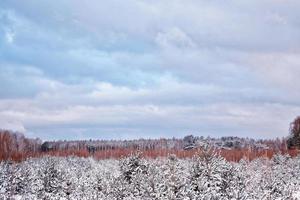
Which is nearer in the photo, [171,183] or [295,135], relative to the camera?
[171,183]

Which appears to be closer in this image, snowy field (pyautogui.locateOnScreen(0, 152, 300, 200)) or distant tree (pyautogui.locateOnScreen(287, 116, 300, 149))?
snowy field (pyautogui.locateOnScreen(0, 152, 300, 200))

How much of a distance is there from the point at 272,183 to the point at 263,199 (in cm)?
629

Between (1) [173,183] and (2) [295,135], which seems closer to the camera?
(1) [173,183]

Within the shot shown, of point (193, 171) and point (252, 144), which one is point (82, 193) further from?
point (252, 144)

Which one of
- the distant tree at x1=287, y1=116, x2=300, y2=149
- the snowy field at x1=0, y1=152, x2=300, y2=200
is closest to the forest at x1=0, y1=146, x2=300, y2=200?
the snowy field at x1=0, y1=152, x2=300, y2=200

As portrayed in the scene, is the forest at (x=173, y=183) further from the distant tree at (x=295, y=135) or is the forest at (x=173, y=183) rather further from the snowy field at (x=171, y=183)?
the distant tree at (x=295, y=135)

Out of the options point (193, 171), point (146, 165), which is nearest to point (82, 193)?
point (146, 165)

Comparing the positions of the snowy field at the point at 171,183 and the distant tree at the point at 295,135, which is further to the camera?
the distant tree at the point at 295,135

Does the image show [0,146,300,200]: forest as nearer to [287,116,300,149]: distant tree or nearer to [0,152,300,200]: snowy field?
[0,152,300,200]: snowy field

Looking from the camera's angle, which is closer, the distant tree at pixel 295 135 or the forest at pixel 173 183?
the forest at pixel 173 183

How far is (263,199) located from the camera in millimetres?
33250

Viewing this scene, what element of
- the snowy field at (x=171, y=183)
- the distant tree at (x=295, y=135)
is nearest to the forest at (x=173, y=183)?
the snowy field at (x=171, y=183)

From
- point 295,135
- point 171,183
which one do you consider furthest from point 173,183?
point 295,135

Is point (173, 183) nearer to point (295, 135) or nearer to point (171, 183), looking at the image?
point (171, 183)
